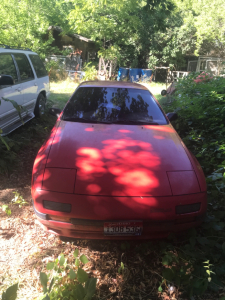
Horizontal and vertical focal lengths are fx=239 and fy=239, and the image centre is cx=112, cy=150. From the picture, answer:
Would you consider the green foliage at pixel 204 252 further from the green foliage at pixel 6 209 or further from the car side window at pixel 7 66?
the car side window at pixel 7 66

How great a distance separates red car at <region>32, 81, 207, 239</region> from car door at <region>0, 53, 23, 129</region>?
82.0 inches

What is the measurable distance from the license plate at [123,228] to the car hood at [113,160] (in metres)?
0.25

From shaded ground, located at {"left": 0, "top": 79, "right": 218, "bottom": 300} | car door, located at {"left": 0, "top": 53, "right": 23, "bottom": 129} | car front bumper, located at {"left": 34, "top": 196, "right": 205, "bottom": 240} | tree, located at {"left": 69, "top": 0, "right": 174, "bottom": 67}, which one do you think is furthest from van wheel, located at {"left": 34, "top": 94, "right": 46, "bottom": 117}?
tree, located at {"left": 69, "top": 0, "right": 174, "bottom": 67}

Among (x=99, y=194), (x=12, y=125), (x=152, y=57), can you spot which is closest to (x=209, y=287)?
(x=99, y=194)

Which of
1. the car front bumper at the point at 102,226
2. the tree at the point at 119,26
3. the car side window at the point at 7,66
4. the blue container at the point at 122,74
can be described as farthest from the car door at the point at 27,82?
the blue container at the point at 122,74

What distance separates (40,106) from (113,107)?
3.71m

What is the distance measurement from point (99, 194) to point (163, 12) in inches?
257

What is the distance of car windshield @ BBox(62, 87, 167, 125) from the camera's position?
3285 mm

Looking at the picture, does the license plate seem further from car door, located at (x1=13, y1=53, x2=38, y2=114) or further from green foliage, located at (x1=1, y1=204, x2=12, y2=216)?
car door, located at (x1=13, y1=53, x2=38, y2=114)

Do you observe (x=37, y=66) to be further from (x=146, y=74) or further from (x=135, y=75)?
(x=146, y=74)

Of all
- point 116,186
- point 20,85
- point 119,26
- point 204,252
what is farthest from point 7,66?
point 119,26

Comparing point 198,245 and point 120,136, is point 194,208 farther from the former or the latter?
point 120,136

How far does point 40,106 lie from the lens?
21.4 feet

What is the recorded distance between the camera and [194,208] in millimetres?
2168
